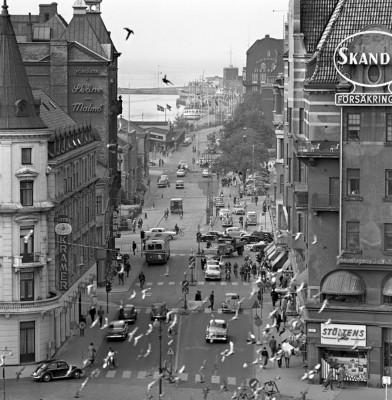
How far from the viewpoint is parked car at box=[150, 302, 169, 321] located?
9742cm

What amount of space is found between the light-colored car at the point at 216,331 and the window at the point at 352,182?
46.3 feet

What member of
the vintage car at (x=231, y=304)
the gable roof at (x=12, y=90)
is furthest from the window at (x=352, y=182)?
the vintage car at (x=231, y=304)

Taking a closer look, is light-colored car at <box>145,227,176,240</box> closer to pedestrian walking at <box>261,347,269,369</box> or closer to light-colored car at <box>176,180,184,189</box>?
pedestrian walking at <box>261,347,269,369</box>

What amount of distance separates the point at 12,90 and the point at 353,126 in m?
17.0

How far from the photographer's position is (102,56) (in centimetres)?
12056

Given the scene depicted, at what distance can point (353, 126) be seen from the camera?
270 ft

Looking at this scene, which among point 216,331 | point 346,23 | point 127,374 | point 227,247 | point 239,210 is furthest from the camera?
point 239,210

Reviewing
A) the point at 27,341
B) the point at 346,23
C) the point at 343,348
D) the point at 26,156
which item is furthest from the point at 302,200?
the point at 27,341

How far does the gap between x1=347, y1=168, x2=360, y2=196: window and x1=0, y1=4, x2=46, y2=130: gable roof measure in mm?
15697

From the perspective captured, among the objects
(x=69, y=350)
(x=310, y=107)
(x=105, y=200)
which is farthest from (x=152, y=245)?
(x=310, y=107)

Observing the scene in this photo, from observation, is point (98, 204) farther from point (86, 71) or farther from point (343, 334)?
point (343, 334)

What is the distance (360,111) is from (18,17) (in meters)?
77.9

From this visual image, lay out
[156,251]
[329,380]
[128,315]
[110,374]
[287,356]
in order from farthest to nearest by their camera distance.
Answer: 1. [156,251]
2. [128,315]
3. [287,356]
4. [110,374]
5. [329,380]

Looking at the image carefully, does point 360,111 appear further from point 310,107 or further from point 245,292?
point 245,292
